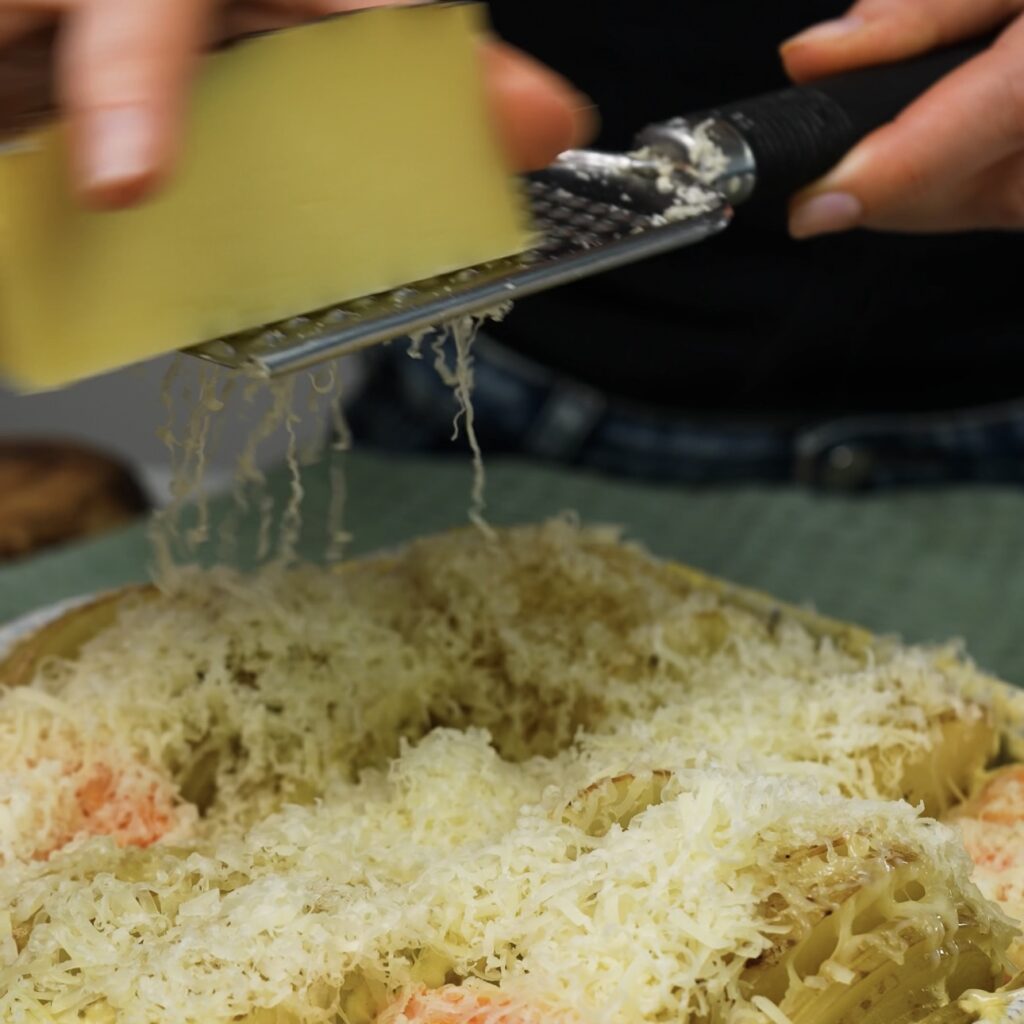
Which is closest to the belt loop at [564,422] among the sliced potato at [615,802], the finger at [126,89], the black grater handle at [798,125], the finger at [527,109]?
the black grater handle at [798,125]

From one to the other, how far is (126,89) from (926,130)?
657mm

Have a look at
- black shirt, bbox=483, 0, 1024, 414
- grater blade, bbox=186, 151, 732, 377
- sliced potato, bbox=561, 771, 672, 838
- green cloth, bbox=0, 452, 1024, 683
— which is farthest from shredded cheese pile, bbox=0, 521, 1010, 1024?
black shirt, bbox=483, 0, 1024, 414

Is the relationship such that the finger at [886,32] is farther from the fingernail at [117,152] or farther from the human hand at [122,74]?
the fingernail at [117,152]

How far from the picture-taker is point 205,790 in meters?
0.99

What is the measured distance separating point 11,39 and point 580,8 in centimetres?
108

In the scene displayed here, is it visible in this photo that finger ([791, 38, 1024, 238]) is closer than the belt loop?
Yes

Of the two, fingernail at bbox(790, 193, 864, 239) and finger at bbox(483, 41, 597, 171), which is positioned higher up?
finger at bbox(483, 41, 597, 171)

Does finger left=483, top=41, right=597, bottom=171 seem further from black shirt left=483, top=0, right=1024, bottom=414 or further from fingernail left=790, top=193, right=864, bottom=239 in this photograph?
black shirt left=483, top=0, right=1024, bottom=414

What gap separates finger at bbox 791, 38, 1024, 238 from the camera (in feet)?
3.44

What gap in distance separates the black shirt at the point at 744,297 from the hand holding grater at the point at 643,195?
59 centimetres

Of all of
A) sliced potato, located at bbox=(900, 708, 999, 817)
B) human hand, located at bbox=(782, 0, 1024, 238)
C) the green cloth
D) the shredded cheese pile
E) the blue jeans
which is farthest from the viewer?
the blue jeans

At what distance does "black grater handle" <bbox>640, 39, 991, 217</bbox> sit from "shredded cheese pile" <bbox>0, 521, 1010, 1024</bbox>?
34 cm

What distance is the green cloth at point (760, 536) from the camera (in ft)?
5.40

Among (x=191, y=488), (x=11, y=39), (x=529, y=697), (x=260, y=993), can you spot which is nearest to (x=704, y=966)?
(x=260, y=993)
